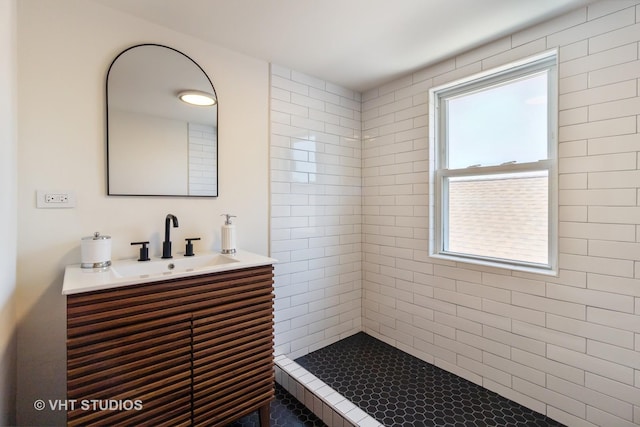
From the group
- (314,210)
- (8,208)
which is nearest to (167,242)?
(8,208)

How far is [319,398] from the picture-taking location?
1.78 meters

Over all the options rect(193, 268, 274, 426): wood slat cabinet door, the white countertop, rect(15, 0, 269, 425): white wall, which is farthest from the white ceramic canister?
rect(193, 268, 274, 426): wood slat cabinet door

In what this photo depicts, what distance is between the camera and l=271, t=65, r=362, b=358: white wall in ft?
7.64

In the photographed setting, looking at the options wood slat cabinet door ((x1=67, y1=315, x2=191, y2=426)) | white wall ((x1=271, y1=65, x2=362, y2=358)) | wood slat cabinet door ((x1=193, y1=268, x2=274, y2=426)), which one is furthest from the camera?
white wall ((x1=271, y1=65, x2=362, y2=358))

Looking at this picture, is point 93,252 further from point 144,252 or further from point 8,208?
point 8,208

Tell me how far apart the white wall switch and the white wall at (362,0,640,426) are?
2252mm

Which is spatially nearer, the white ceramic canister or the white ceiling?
the white ceramic canister

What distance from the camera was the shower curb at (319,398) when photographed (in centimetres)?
161

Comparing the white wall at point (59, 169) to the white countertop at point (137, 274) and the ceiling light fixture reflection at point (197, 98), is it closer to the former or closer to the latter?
the white countertop at point (137, 274)

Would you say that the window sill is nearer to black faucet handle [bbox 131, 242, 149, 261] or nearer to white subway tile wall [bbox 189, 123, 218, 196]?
white subway tile wall [bbox 189, 123, 218, 196]

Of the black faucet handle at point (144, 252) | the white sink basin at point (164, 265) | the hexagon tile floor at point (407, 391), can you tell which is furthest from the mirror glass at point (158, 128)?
the hexagon tile floor at point (407, 391)

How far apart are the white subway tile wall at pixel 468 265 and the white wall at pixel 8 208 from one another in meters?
1.39

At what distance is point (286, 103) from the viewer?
235 centimetres

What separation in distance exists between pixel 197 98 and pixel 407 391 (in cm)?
234
